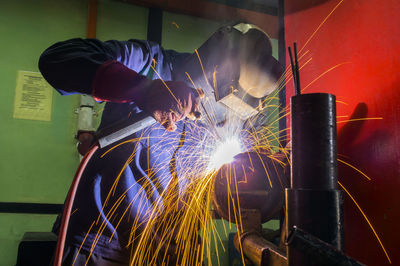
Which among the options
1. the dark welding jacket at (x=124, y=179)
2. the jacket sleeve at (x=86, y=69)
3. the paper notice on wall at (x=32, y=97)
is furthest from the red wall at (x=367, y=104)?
the paper notice on wall at (x=32, y=97)

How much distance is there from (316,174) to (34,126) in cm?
259

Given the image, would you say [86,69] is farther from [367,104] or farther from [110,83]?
[367,104]

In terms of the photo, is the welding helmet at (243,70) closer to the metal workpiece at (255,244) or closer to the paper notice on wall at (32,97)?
the metal workpiece at (255,244)

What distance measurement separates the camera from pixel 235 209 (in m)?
0.93

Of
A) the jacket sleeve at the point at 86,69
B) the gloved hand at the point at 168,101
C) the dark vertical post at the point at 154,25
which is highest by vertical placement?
the dark vertical post at the point at 154,25

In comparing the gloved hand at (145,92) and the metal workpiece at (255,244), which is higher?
the gloved hand at (145,92)

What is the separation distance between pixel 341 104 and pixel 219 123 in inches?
28.1

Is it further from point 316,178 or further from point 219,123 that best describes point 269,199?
point 219,123

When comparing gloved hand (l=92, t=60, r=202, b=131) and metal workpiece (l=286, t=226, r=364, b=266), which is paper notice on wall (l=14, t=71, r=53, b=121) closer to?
gloved hand (l=92, t=60, r=202, b=131)

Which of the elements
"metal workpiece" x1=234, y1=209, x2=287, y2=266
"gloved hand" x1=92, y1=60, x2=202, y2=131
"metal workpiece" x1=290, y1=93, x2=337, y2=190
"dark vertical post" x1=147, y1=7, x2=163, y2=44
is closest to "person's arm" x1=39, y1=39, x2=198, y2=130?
"gloved hand" x1=92, y1=60, x2=202, y2=131

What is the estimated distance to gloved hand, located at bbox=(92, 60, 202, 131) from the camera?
3.50 feet

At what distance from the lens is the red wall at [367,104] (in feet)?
2.23

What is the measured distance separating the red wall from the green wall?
227 cm

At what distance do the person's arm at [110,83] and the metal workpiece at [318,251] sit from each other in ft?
2.31
